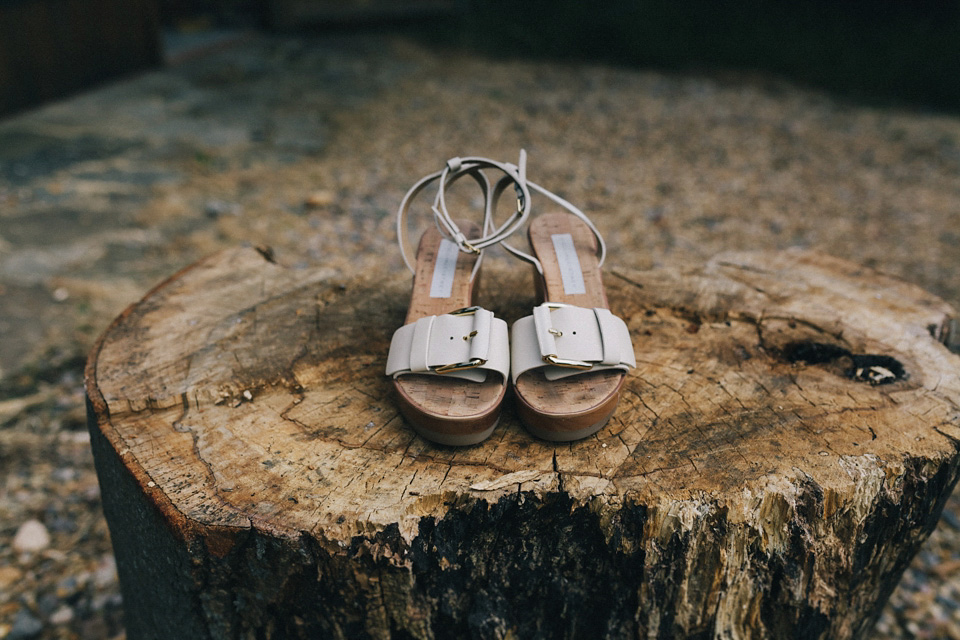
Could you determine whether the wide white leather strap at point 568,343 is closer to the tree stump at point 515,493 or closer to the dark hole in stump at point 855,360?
the tree stump at point 515,493

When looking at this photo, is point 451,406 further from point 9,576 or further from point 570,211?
point 9,576

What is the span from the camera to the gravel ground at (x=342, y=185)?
2295 mm

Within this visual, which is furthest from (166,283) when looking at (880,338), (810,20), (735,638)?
(810,20)

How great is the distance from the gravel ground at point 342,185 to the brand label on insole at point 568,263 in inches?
13.2

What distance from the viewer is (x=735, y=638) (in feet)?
4.49

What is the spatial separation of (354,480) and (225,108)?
472 centimetres

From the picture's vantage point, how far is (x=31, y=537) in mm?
2170

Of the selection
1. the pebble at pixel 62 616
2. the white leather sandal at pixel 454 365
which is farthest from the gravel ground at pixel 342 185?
the white leather sandal at pixel 454 365

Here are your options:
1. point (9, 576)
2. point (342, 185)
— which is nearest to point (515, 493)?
point (9, 576)

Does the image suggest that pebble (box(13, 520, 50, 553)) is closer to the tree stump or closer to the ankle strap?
the tree stump

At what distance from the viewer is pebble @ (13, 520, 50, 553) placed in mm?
2143

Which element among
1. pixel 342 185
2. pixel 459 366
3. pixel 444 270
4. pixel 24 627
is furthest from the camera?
pixel 342 185

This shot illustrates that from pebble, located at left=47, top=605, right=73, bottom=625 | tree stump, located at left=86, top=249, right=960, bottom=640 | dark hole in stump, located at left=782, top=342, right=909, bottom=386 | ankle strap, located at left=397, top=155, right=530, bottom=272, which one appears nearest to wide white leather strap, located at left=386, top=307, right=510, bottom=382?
tree stump, located at left=86, top=249, right=960, bottom=640

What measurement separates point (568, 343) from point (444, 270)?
47 cm
